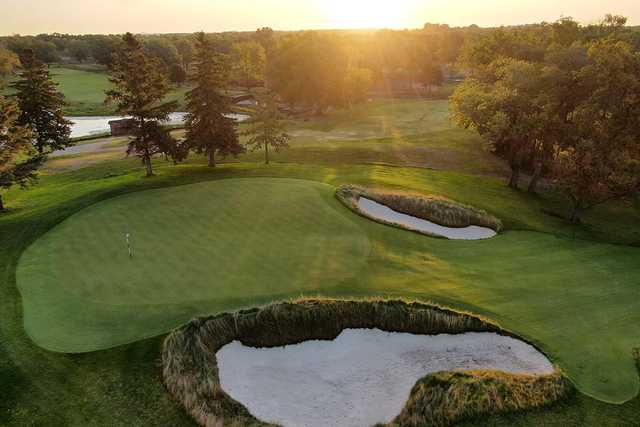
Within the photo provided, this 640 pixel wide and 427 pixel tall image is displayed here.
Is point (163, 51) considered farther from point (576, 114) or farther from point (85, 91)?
point (576, 114)

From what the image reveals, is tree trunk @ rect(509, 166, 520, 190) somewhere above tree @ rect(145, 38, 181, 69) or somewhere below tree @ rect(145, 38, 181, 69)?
below

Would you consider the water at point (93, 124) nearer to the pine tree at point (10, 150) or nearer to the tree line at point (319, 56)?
the tree line at point (319, 56)

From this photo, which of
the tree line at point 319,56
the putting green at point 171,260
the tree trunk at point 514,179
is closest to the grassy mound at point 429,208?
the putting green at point 171,260

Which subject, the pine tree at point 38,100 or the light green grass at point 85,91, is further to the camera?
the light green grass at point 85,91

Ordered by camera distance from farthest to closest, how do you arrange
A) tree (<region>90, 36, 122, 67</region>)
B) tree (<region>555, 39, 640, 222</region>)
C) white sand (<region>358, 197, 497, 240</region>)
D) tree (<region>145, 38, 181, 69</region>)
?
tree (<region>90, 36, 122, 67</region>) < tree (<region>145, 38, 181, 69</region>) < tree (<region>555, 39, 640, 222</region>) < white sand (<region>358, 197, 497, 240</region>)

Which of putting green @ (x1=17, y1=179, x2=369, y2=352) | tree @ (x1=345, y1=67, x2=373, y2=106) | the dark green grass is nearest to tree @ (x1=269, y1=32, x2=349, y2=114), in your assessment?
tree @ (x1=345, y1=67, x2=373, y2=106)

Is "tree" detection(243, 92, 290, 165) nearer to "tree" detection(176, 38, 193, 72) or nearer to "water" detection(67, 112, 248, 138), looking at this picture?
"water" detection(67, 112, 248, 138)
